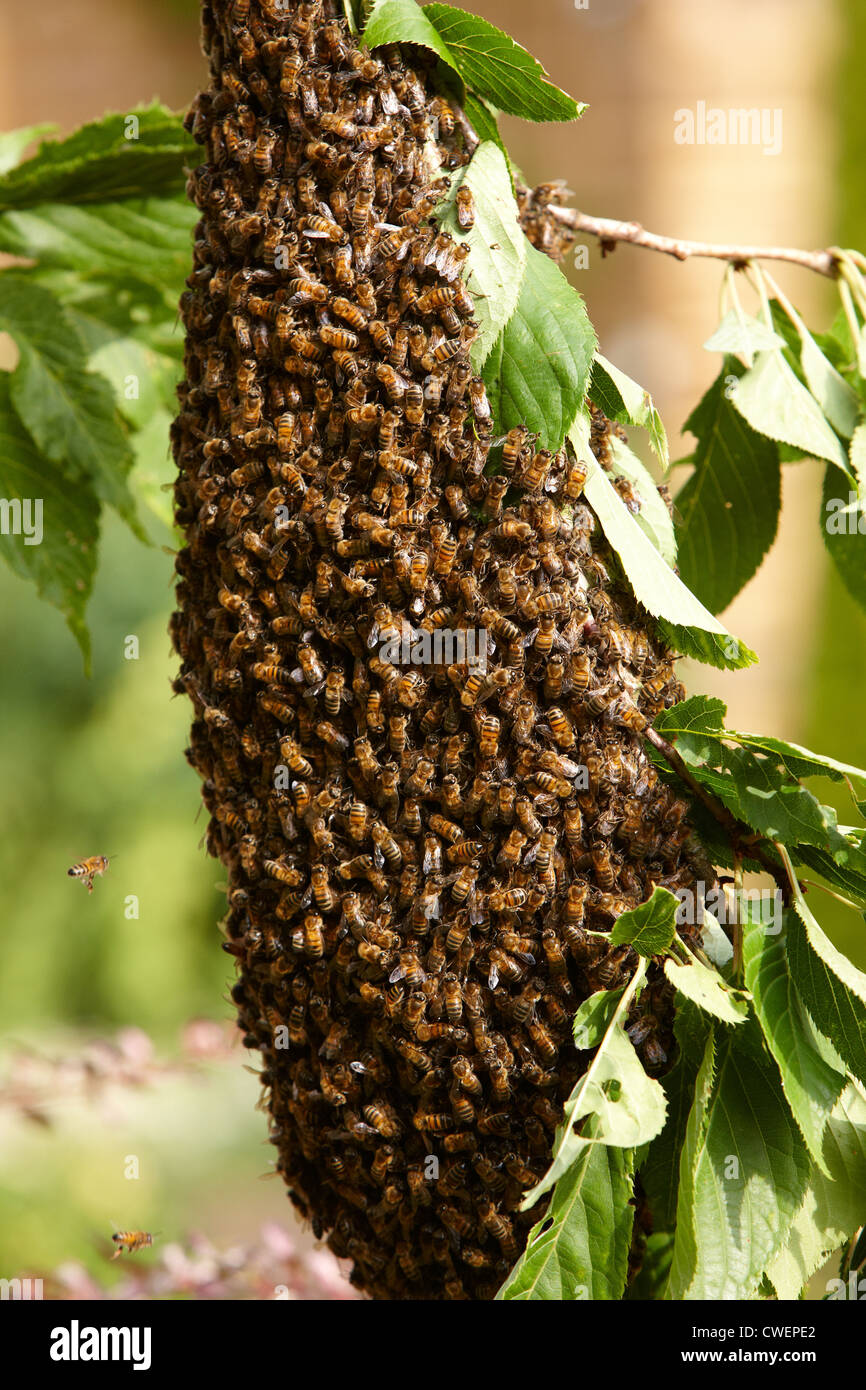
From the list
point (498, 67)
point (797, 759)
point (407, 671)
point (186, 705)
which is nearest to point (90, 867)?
point (407, 671)

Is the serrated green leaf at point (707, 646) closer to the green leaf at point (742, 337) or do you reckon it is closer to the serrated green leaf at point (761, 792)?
the serrated green leaf at point (761, 792)

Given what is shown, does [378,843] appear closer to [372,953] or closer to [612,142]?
[372,953]

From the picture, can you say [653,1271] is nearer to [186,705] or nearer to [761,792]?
[761,792]

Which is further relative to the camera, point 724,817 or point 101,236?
point 101,236

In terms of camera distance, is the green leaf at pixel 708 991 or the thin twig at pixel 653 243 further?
the thin twig at pixel 653 243

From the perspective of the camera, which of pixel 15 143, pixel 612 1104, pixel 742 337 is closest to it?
pixel 612 1104

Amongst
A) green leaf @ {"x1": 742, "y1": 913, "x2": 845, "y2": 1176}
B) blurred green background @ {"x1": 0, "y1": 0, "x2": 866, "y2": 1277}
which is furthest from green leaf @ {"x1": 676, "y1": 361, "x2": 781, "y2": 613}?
blurred green background @ {"x1": 0, "y1": 0, "x2": 866, "y2": 1277}

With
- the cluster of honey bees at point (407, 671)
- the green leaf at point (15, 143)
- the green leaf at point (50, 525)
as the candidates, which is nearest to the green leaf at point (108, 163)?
the green leaf at point (15, 143)
